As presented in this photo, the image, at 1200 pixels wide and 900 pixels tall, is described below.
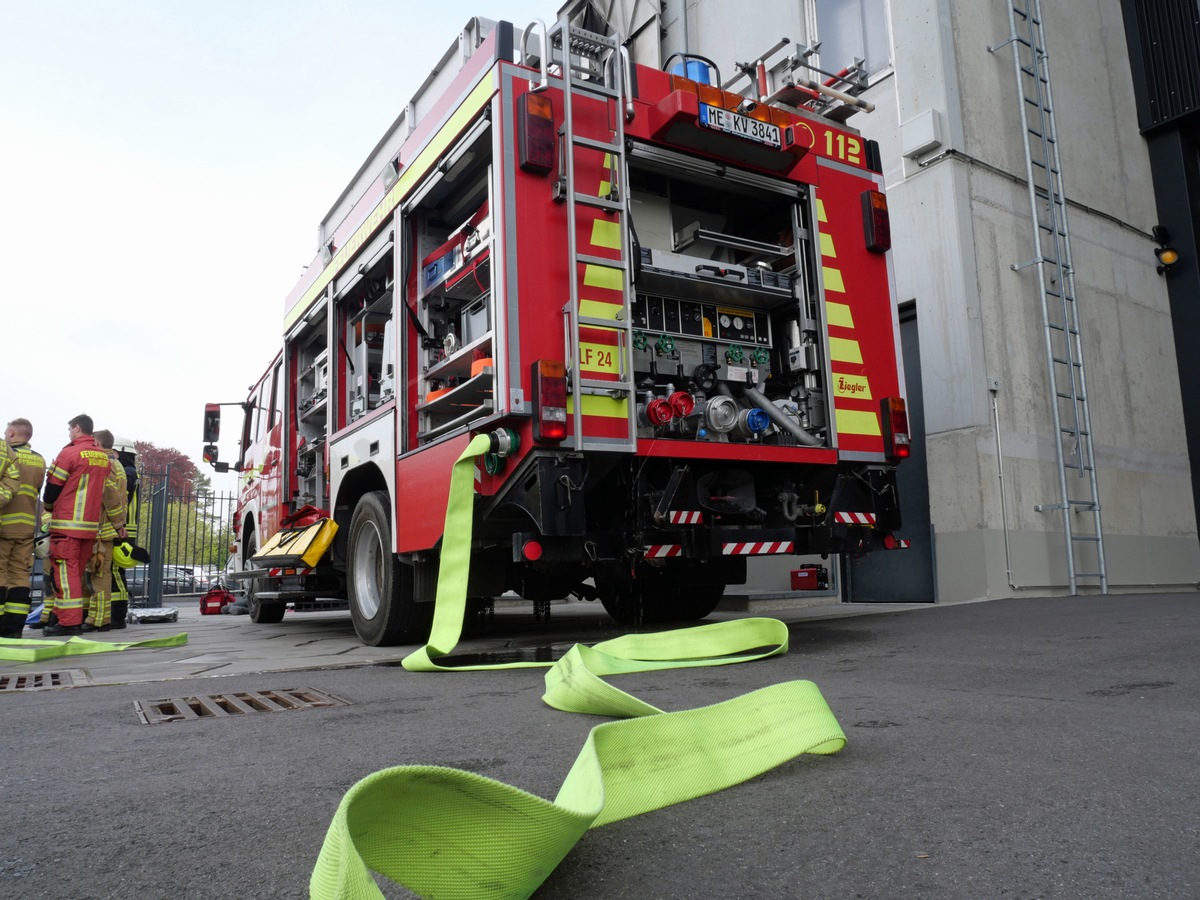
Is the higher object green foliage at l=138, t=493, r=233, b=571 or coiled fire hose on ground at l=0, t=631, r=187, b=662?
green foliage at l=138, t=493, r=233, b=571

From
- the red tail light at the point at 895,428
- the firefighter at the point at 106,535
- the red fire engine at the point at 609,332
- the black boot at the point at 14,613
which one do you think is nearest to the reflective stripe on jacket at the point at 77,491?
the firefighter at the point at 106,535

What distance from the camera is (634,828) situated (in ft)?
5.31

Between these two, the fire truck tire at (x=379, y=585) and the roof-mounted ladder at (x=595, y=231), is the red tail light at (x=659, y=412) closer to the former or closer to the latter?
the roof-mounted ladder at (x=595, y=231)

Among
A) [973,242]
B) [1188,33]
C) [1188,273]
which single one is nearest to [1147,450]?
[1188,273]

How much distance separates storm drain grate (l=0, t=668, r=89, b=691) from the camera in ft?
12.9

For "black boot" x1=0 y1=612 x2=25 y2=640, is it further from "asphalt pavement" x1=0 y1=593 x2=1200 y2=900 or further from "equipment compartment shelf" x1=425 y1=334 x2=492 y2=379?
"equipment compartment shelf" x1=425 y1=334 x2=492 y2=379

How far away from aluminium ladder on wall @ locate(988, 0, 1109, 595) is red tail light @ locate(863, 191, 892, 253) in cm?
399

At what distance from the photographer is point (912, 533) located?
28.8 ft

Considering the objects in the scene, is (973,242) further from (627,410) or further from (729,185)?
(627,410)

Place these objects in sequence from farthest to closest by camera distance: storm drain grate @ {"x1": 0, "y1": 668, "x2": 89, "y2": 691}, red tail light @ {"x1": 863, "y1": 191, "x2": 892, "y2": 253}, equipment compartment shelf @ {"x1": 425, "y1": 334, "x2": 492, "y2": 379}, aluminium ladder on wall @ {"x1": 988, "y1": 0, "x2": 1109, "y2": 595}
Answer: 1. aluminium ladder on wall @ {"x1": 988, "y1": 0, "x2": 1109, "y2": 595}
2. red tail light @ {"x1": 863, "y1": 191, "x2": 892, "y2": 253}
3. equipment compartment shelf @ {"x1": 425, "y1": 334, "x2": 492, "y2": 379}
4. storm drain grate @ {"x1": 0, "y1": 668, "x2": 89, "y2": 691}

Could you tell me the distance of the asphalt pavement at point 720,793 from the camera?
139cm

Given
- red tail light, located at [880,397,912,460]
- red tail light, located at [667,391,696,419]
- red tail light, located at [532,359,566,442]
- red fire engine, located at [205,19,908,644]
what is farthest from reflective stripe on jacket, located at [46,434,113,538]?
red tail light, located at [880,397,912,460]

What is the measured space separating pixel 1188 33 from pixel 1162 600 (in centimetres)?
→ 833

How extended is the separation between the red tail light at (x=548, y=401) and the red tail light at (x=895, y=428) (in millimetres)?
2279
